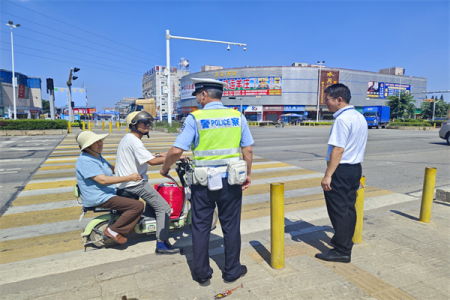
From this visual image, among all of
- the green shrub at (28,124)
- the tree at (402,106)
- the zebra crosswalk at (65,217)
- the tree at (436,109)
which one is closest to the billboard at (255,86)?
the tree at (402,106)

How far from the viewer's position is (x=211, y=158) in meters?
2.69

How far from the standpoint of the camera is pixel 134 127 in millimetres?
3363

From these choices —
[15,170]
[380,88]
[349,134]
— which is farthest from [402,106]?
[15,170]

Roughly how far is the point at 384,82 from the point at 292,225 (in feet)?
265

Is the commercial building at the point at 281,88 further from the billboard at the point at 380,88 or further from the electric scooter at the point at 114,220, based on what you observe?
the electric scooter at the point at 114,220

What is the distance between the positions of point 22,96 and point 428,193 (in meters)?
78.1

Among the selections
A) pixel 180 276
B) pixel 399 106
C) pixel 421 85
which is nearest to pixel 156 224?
pixel 180 276

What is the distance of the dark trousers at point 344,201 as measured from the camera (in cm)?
314

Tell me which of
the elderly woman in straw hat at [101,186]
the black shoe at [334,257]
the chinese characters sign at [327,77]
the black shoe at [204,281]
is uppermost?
the chinese characters sign at [327,77]

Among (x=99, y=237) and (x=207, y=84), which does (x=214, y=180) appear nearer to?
(x=207, y=84)

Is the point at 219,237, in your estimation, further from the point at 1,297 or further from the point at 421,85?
the point at 421,85

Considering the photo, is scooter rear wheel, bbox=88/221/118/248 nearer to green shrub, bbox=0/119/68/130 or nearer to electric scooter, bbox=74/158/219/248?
electric scooter, bbox=74/158/219/248

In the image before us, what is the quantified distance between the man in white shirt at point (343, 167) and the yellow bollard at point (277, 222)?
57 centimetres

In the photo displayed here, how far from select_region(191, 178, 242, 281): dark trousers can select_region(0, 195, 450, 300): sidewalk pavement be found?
178 millimetres
